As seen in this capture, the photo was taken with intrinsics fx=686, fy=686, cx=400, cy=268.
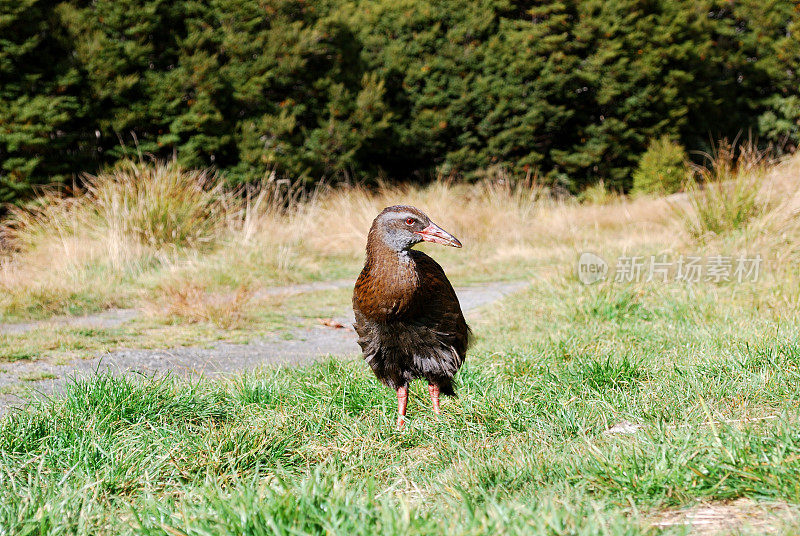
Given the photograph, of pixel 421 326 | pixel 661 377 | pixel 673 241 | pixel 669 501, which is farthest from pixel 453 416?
pixel 673 241

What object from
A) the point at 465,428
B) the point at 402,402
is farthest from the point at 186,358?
the point at 465,428

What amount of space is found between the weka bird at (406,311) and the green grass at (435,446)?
20 centimetres

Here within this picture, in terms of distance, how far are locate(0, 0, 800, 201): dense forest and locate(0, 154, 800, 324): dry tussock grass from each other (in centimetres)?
79

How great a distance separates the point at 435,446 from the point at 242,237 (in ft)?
21.7

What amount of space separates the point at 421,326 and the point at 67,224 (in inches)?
262

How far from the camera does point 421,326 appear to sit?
327 cm

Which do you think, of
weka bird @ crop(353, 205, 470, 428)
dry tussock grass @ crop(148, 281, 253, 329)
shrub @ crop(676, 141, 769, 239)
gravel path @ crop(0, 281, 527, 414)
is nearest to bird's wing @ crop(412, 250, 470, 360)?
weka bird @ crop(353, 205, 470, 428)

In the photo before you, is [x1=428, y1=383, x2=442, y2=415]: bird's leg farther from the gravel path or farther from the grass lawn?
the gravel path

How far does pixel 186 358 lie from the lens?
4812 millimetres

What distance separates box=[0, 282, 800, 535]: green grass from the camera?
1.98 metres

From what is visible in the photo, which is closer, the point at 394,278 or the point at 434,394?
the point at 394,278

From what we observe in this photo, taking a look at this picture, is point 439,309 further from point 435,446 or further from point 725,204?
point 725,204

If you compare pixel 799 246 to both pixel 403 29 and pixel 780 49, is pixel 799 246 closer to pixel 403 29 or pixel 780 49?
pixel 403 29

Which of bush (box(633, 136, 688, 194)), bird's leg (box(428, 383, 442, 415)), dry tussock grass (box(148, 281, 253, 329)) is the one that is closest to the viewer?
bird's leg (box(428, 383, 442, 415))
